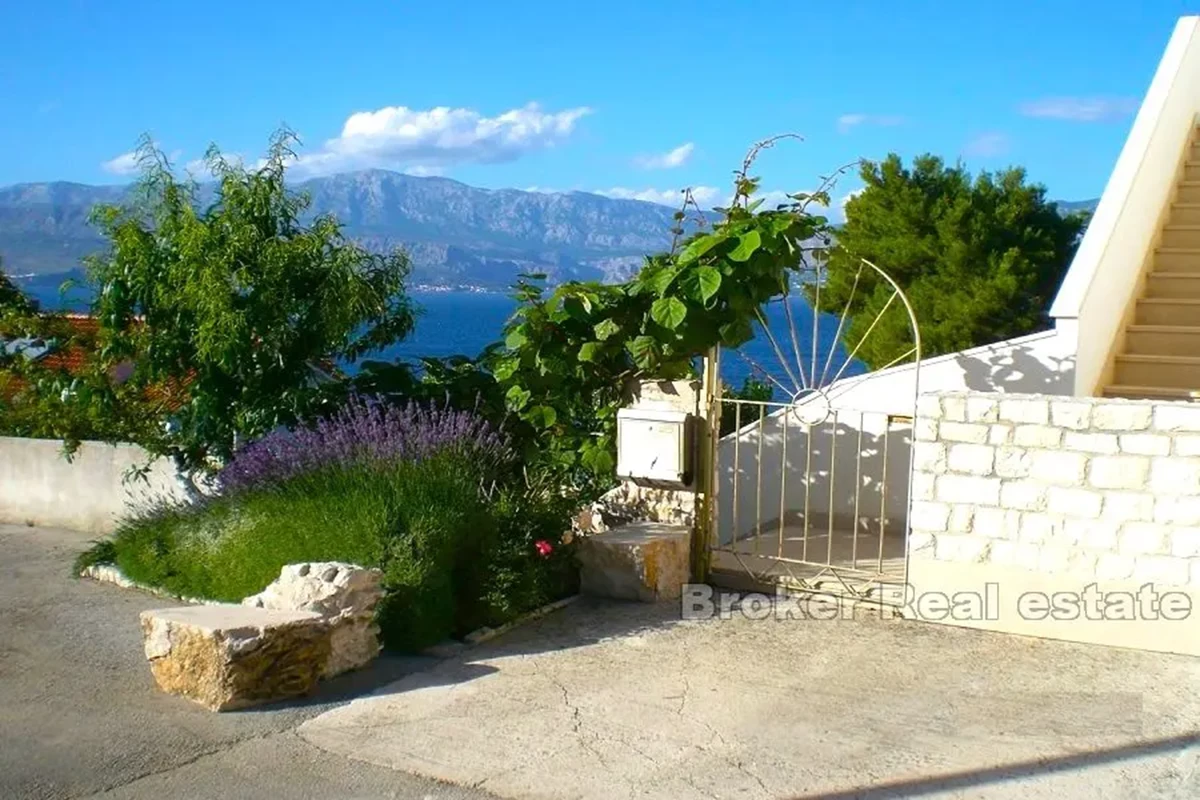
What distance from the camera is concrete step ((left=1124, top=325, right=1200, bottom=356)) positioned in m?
8.15

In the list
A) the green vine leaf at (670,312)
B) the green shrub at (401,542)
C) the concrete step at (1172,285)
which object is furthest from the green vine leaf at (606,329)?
the concrete step at (1172,285)

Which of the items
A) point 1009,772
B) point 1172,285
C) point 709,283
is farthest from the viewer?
point 1172,285

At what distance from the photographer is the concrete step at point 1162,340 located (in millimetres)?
8148

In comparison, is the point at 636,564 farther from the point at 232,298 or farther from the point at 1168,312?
the point at 1168,312

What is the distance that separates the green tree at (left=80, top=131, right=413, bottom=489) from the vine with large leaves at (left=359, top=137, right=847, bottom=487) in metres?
0.87

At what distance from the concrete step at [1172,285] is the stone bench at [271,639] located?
6.18 meters

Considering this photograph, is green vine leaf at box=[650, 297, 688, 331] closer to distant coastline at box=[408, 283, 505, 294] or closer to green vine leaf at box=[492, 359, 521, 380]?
distant coastline at box=[408, 283, 505, 294]

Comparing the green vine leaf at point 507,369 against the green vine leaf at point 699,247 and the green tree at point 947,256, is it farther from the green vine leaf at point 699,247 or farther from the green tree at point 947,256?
the green tree at point 947,256

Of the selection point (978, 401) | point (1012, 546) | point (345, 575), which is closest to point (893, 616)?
point (1012, 546)

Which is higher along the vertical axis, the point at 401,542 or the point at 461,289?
the point at 461,289

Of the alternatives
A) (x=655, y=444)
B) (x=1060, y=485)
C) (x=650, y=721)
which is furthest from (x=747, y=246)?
(x=650, y=721)

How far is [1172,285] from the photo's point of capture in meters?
8.67

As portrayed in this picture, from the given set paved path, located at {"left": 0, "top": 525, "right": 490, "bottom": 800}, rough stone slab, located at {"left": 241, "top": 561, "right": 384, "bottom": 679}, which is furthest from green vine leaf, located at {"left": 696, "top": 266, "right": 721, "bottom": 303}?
paved path, located at {"left": 0, "top": 525, "right": 490, "bottom": 800}

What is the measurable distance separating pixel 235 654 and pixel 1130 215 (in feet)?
21.2
